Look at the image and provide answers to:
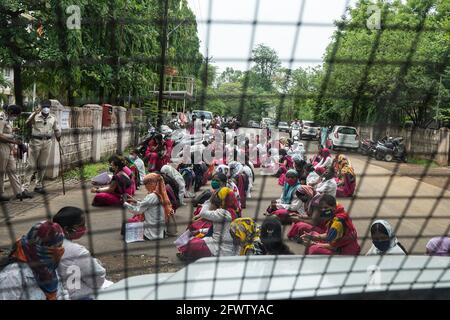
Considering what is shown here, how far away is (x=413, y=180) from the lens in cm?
1173

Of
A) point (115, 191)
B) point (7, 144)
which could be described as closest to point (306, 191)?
point (115, 191)

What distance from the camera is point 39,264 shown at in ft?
8.80

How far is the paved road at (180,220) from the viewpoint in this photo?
4363mm

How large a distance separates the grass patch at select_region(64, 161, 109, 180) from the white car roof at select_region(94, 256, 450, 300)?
218 inches

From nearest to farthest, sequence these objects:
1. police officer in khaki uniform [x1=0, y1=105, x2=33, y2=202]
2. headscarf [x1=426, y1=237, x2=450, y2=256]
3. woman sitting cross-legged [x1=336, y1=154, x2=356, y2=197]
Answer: headscarf [x1=426, y1=237, x2=450, y2=256] < police officer in khaki uniform [x1=0, y1=105, x2=33, y2=202] < woman sitting cross-legged [x1=336, y1=154, x2=356, y2=197]

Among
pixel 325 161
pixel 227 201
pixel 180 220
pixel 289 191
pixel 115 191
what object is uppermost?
pixel 227 201

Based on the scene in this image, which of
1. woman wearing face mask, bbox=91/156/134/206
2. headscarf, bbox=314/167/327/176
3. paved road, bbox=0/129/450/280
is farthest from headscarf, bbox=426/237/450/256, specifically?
headscarf, bbox=314/167/327/176

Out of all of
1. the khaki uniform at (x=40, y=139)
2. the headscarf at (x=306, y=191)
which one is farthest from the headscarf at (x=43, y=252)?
the headscarf at (x=306, y=191)

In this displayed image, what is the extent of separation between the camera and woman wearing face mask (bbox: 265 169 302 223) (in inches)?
246

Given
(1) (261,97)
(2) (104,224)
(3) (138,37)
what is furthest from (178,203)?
(1) (261,97)

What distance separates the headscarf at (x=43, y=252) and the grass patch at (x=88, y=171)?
447 centimetres

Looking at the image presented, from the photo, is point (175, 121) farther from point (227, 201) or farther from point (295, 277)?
point (295, 277)

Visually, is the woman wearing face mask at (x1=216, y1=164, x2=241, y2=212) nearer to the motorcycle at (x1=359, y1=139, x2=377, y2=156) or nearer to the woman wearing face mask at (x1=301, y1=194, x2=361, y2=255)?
the woman wearing face mask at (x1=301, y1=194, x2=361, y2=255)

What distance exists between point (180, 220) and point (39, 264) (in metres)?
3.46
